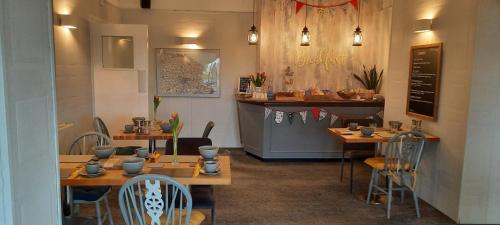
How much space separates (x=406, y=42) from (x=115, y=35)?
376 centimetres

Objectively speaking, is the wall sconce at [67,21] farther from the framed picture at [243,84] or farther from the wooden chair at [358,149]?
the wooden chair at [358,149]

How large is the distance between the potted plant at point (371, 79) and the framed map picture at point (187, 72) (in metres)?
2.52

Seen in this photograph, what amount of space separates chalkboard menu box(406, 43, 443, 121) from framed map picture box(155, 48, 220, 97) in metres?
3.46

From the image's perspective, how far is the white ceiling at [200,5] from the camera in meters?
6.54

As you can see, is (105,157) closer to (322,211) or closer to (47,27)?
(47,27)

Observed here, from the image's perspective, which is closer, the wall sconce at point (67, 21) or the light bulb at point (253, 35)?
the wall sconce at point (67, 21)

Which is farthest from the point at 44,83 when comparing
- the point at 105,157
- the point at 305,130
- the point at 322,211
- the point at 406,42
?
the point at 305,130

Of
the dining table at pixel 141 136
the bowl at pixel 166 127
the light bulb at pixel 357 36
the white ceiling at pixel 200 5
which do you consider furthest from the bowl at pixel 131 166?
the white ceiling at pixel 200 5

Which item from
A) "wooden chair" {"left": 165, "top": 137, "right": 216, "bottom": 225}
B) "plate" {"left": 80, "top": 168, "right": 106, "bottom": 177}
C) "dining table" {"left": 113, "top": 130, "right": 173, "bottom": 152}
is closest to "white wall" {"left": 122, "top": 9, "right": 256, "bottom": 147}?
"dining table" {"left": 113, "top": 130, "right": 173, "bottom": 152}

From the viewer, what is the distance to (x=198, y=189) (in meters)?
3.19

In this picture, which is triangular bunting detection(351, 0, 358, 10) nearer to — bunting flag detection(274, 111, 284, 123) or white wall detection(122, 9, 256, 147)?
white wall detection(122, 9, 256, 147)

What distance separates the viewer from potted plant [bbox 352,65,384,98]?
21.5 ft

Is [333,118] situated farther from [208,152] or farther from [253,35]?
[208,152]

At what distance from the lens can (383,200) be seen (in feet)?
14.0
